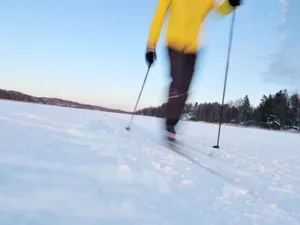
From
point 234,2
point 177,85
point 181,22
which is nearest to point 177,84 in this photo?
point 177,85

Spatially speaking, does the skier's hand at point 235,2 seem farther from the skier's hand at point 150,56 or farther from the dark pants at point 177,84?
the skier's hand at point 150,56

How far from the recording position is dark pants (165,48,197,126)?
9.78ft

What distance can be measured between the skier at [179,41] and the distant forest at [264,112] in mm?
40931

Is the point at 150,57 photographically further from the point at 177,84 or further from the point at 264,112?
the point at 264,112

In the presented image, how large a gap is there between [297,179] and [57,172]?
6.36ft

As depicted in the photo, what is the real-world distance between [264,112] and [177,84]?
55843 millimetres

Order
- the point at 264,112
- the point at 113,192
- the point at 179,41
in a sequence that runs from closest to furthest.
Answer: the point at 113,192, the point at 179,41, the point at 264,112

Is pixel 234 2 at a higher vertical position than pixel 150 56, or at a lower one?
A: higher

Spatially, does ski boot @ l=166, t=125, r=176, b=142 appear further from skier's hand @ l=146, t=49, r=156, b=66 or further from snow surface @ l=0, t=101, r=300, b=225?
snow surface @ l=0, t=101, r=300, b=225

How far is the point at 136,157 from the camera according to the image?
1.51m

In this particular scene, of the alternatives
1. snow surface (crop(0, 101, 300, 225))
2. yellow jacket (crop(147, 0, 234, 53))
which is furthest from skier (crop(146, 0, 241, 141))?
snow surface (crop(0, 101, 300, 225))

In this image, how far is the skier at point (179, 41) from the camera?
3.00 m

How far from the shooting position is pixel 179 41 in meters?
3.10

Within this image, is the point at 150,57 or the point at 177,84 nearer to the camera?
the point at 177,84
